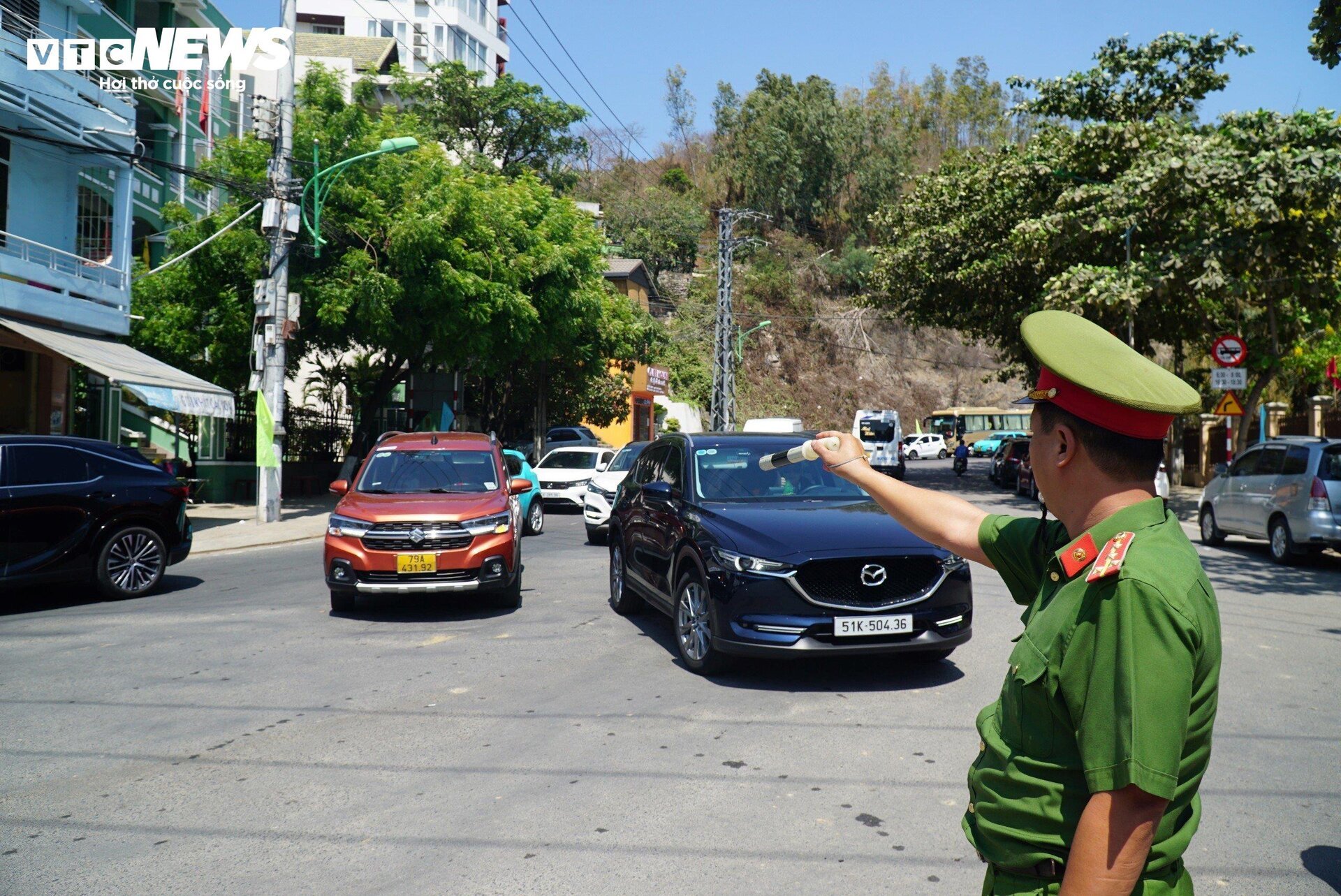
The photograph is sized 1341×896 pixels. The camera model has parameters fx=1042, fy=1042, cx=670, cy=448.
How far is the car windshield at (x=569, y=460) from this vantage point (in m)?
23.5

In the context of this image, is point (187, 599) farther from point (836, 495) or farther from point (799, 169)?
point (799, 169)

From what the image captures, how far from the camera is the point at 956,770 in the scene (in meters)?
5.29

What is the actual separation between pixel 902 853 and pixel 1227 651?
18.5ft

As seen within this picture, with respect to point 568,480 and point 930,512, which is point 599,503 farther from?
point 930,512

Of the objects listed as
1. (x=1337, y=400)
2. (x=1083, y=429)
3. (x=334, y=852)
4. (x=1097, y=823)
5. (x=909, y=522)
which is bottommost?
(x=334, y=852)

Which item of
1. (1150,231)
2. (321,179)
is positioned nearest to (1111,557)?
(321,179)

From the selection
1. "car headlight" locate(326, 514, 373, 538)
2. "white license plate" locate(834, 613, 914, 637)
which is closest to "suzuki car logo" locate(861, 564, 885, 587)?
"white license plate" locate(834, 613, 914, 637)

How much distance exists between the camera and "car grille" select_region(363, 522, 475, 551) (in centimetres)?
977

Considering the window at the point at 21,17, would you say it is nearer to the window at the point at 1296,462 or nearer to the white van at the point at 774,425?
the window at the point at 1296,462

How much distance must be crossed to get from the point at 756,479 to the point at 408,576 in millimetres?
3513

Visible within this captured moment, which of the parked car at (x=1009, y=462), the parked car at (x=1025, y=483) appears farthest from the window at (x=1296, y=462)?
the parked car at (x=1009, y=462)

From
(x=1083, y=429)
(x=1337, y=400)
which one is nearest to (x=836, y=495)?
(x=1083, y=429)

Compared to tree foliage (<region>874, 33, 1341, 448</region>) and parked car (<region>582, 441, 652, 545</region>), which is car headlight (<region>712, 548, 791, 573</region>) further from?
tree foliage (<region>874, 33, 1341, 448</region>)

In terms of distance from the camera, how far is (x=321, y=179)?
21.7 m
